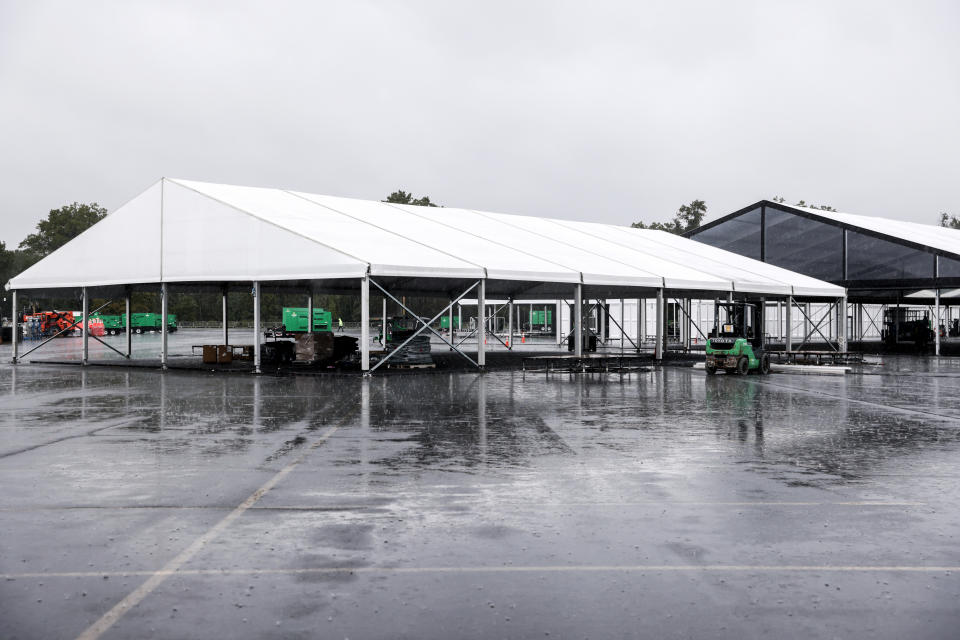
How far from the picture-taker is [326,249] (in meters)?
24.1

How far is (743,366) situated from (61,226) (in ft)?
354

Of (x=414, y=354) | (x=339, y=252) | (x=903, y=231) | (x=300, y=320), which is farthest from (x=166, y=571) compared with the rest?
(x=300, y=320)

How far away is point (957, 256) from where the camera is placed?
121 ft

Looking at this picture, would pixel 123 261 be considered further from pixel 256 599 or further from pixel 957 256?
pixel 957 256

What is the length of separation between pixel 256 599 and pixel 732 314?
2757 centimetres

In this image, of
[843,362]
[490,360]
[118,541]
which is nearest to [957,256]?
[843,362]

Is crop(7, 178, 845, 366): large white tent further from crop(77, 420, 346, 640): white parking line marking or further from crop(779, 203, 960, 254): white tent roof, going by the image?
crop(77, 420, 346, 640): white parking line marking

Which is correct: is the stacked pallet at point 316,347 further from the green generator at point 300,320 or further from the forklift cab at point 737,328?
the green generator at point 300,320

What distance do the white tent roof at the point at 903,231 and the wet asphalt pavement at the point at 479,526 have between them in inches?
1103

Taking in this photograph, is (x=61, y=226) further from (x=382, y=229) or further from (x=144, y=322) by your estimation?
(x=382, y=229)

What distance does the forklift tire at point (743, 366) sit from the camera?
25.8 metres

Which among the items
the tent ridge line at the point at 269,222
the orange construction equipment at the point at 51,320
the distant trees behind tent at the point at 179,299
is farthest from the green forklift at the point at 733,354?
the distant trees behind tent at the point at 179,299

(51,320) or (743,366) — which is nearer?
(743,366)

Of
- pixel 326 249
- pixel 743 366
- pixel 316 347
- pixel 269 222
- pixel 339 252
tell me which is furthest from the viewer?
pixel 316 347
